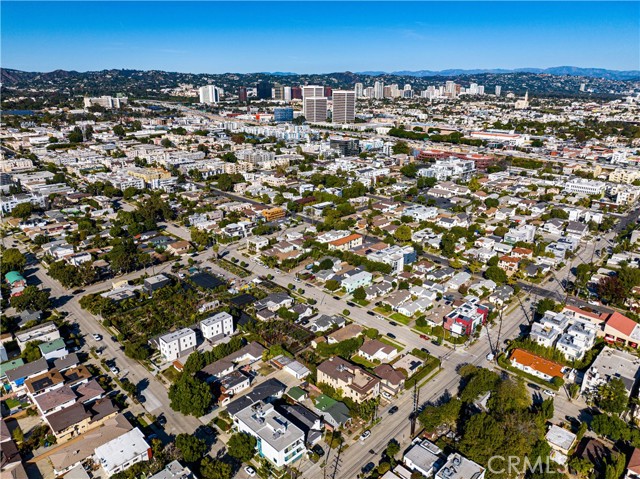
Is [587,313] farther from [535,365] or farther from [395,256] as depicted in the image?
[395,256]

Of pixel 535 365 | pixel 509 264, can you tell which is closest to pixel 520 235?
pixel 509 264

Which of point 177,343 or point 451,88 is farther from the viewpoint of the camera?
point 451,88

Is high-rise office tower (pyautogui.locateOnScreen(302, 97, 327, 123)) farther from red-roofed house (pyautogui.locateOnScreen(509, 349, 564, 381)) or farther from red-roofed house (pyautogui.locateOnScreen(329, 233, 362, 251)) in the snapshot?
red-roofed house (pyautogui.locateOnScreen(509, 349, 564, 381))

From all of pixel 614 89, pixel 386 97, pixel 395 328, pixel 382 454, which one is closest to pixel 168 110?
pixel 386 97

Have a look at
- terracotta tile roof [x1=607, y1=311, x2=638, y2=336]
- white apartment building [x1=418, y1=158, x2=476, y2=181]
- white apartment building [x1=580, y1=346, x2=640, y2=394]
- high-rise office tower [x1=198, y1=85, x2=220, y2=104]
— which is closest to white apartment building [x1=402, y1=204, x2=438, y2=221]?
white apartment building [x1=418, y1=158, x2=476, y2=181]

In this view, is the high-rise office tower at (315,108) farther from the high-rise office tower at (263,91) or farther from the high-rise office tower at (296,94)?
the high-rise office tower at (263,91)

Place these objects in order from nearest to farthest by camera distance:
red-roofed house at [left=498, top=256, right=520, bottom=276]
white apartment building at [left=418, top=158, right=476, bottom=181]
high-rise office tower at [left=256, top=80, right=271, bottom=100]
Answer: red-roofed house at [left=498, top=256, right=520, bottom=276]
white apartment building at [left=418, top=158, right=476, bottom=181]
high-rise office tower at [left=256, top=80, right=271, bottom=100]
